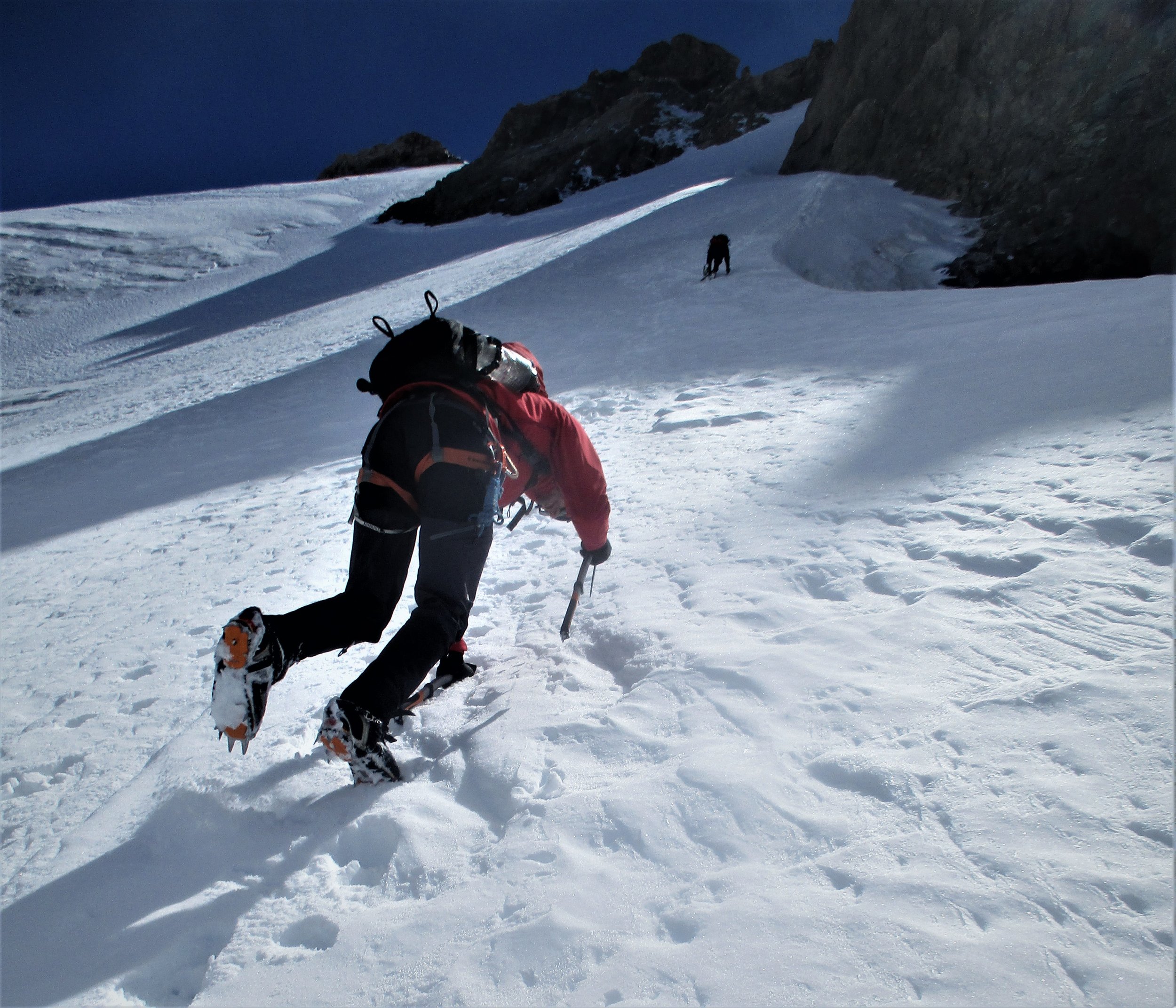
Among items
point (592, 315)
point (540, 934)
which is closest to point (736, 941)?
point (540, 934)

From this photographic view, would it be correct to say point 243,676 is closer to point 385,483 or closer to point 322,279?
point 385,483

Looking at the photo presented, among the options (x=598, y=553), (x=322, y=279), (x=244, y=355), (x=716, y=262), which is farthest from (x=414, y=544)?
(x=322, y=279)

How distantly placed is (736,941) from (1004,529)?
83.8 inches

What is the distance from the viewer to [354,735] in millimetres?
1850

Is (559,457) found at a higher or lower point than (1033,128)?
lower

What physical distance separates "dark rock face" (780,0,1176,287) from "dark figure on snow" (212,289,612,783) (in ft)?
38.8

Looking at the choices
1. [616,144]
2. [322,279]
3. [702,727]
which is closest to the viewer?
[702,727]

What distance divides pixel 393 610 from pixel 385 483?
42 cm

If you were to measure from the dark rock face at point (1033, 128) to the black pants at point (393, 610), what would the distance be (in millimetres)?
12330

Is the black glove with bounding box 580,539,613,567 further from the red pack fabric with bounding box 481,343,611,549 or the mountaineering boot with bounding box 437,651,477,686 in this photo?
the mountaineering boot with bounding box 437,651,477,686

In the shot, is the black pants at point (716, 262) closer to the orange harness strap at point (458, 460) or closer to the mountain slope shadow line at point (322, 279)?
the orange harness strap at point (458, 460)

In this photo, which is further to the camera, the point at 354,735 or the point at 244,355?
the point at 244,355

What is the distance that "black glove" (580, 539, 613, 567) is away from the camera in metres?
2.68

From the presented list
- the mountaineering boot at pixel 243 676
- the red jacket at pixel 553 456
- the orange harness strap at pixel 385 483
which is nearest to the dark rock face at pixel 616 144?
the red jacket at pixel 553 456
